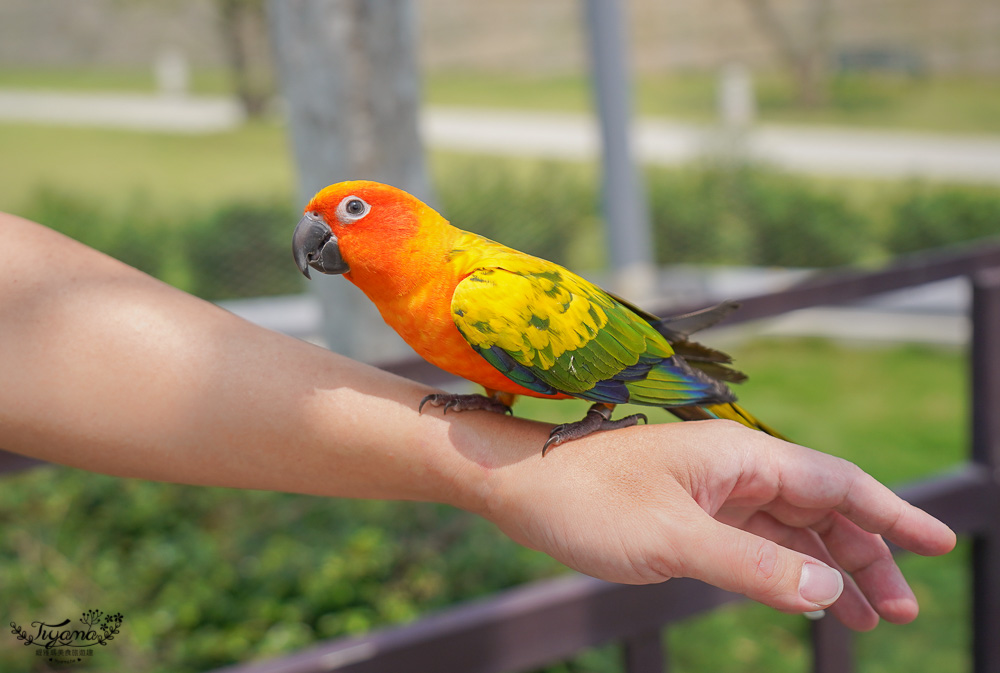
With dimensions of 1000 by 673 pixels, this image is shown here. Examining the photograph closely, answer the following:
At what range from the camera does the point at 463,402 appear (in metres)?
1.12

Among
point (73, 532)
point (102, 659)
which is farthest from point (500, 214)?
point (102, 659)

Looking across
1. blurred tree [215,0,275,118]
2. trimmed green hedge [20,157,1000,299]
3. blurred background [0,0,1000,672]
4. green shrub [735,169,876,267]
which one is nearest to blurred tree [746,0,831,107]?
blurred background [0,0,1000,672]

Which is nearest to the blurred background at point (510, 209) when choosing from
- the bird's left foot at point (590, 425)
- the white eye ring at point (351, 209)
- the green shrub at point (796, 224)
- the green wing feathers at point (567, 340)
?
the green shrub at point (796, 224)

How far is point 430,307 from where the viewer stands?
3.00ft

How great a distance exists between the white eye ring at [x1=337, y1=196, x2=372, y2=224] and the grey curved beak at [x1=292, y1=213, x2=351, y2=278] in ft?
0.08

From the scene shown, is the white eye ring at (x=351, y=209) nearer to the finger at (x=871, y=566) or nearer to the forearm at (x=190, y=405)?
the forearm at (x=190, y=405)

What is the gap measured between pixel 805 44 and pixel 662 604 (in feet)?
26.0

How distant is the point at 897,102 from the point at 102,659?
8.52 meters

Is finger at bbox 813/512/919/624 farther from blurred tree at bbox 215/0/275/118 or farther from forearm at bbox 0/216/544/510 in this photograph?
blurred tree at bbox 215/0/275/118

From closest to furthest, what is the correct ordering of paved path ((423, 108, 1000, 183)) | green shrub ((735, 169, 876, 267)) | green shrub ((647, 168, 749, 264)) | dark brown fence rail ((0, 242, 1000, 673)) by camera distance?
dark brown fence rail ((0, 242, 1000, 673)) < green shrub ((735, 169, 876, 267)) < green shrub ((647, 168, 749, 264)) < paved path ((423, 108, 1000, 183))

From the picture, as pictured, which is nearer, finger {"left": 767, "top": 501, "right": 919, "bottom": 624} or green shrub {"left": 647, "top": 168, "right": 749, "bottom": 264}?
finger {"left": 767, "top": 501, "right": 919, "bottom": 624}

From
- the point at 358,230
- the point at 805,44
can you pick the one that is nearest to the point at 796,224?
the point at 805,44

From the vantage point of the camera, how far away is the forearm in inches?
40.9
